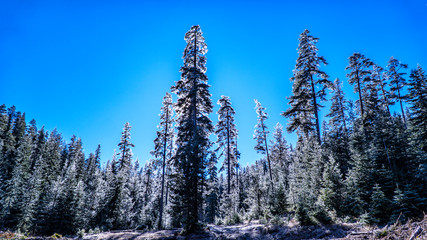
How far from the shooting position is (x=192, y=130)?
1816 centimetres

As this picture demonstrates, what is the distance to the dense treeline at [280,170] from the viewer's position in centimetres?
1319

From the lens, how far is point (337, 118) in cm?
3631

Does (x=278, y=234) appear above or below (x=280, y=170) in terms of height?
below

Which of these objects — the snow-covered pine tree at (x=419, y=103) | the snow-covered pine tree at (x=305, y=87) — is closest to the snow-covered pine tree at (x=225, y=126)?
the snow-covered pine tree at (x=305, y=87)

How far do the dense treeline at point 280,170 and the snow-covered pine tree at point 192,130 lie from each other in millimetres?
84

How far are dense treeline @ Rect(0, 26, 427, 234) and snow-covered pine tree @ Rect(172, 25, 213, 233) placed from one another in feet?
0.28

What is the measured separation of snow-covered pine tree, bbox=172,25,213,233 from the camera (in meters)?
13.9

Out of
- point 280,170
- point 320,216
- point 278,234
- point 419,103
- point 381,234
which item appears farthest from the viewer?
point 280,170

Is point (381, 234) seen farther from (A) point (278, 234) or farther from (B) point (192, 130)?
(B) point (192, 130)

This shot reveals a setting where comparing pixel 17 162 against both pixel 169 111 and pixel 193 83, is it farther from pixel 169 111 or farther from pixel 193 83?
pixel 193 83

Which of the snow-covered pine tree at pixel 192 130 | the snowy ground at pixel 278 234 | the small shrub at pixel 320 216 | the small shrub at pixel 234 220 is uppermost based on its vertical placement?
the snow-covered pine tree at pixel 192 130

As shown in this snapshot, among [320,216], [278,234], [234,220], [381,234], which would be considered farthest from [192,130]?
[381,234]

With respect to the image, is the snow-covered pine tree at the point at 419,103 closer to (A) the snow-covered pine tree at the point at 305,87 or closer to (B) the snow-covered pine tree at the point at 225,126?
(A) the snow-covered pine tree at the point at 305,87

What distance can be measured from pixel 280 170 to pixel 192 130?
16002 mm
